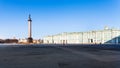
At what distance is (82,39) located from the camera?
81.4 meters

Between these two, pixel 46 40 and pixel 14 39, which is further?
pixel 14 39

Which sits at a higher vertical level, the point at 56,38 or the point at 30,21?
the point at 30,21

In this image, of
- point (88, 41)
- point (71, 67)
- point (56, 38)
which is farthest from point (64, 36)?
point (71, 67)

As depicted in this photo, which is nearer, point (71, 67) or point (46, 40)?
point (71, 67)

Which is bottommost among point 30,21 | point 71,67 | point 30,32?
point 71,67

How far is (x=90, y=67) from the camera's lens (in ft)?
26.7

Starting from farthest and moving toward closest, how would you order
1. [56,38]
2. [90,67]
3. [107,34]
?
[56,38]
[107,34]
[90,67]

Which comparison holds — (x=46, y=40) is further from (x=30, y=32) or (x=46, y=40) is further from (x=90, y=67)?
(x=90, y=67)

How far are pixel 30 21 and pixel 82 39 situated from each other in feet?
89.5

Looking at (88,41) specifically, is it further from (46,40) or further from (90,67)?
(90,67)

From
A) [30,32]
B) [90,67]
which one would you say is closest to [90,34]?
[30,32]

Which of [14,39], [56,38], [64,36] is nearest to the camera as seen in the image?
[64,36]

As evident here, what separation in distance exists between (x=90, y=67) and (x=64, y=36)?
281ft

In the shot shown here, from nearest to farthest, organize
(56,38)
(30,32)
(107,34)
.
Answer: (107,34), (30,32), (56,38)
